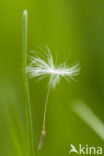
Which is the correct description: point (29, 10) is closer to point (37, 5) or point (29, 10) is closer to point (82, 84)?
point (37, 5)

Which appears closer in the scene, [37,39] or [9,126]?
[9,126]

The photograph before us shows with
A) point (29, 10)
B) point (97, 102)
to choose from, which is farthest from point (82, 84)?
point (29, 10)

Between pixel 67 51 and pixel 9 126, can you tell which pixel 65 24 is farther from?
pixel 9 126

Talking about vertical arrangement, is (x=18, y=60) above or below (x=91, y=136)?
above

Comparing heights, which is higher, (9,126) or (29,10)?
(29,10)

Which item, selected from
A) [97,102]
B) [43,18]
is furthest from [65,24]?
[97,102]

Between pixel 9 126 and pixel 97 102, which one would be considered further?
pixel 97 102
